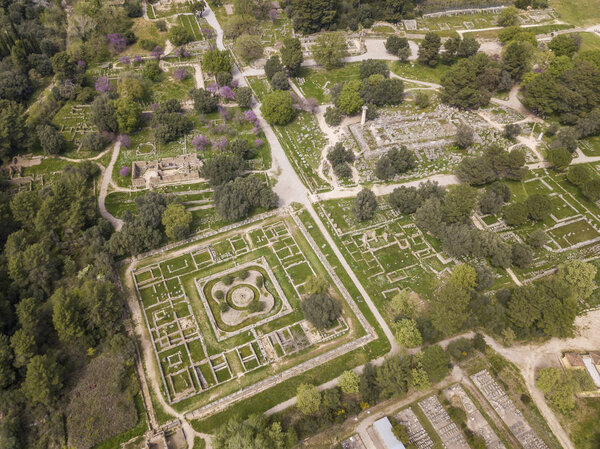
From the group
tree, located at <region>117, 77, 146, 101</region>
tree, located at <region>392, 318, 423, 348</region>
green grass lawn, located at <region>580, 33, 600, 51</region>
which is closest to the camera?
tree, located at <region>392, 318, 423, 348</region>

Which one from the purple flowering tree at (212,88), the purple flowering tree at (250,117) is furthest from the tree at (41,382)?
the purple flowering tree at (212,88)

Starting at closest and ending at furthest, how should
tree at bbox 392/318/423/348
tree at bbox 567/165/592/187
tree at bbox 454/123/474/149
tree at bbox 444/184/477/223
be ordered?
tree at bbox 392/318/423/348
tree at bbox 444/184/477/223
tree at bbox 567/165/592/187
tree at bbox 454/123/474/149

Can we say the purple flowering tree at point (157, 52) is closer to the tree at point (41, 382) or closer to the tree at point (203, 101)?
the tree at point (203, 101)

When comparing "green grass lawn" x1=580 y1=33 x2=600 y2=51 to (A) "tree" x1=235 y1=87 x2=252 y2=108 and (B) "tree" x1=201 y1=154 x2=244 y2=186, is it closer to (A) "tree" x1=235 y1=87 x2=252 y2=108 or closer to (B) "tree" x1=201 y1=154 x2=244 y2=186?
(A) "tree" x1=235 y1=87 x2=252 y2=108

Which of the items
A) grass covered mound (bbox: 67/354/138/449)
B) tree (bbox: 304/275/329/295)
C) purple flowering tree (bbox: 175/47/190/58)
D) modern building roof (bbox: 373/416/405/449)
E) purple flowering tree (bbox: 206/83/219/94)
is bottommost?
modern building roof (bbox: 373/416/405/449)

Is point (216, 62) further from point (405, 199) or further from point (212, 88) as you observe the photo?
point (405, 199)

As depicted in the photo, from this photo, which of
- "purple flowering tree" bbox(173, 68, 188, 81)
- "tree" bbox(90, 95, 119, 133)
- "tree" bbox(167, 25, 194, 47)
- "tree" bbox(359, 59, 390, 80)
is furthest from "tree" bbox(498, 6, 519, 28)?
"tree" bbox(90, 95, 119, 133)

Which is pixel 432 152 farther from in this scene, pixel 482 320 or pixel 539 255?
pixel 482 320

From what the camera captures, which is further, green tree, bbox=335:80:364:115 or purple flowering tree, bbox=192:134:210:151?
green tree, bbox=335:80:364:115

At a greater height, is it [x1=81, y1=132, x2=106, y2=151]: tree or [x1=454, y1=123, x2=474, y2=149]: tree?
[x1=81, y1=132, x2=106, y2=151]: tree
